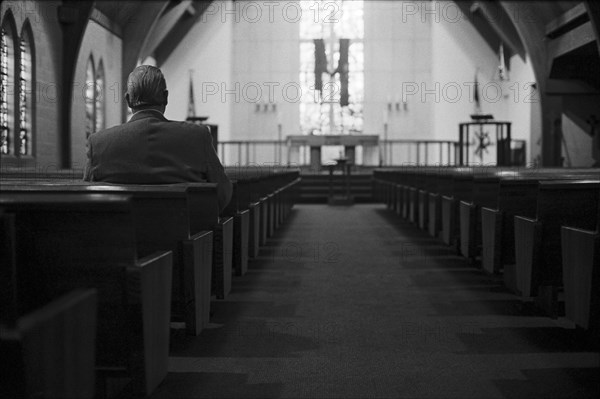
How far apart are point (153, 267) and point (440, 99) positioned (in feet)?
54.0

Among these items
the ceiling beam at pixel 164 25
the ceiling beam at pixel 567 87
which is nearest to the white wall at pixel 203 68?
the ceiling beam at pixel 164 25

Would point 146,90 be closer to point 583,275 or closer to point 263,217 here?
point 583,275

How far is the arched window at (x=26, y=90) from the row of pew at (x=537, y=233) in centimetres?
667

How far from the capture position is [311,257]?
224 inches

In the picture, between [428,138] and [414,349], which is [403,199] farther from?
[428,138]

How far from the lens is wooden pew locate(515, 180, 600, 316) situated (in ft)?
10.3

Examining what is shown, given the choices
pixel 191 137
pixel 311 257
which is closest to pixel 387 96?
pixel 311 257

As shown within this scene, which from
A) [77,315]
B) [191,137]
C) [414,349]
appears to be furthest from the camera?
[191,137]

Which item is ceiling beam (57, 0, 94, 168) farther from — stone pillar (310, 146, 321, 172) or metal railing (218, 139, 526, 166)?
metal railing (218, 139, 526, 166)

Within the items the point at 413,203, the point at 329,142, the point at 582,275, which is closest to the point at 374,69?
the point at 329,142

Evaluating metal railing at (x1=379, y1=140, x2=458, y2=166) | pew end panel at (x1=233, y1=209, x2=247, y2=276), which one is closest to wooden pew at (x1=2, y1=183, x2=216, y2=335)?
pew end panel at (x1=233, y1=209, x2=247, y2=276)

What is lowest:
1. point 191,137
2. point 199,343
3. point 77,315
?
point 199,343

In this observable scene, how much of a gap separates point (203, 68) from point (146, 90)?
1506 cm

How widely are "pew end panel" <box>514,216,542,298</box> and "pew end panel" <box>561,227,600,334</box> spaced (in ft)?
0.91
